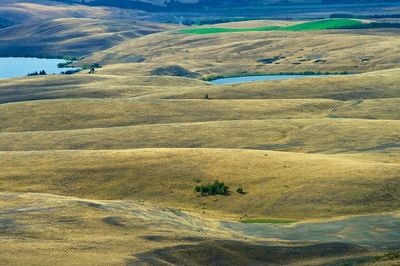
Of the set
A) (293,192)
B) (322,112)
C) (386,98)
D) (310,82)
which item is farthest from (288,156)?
(310,82)

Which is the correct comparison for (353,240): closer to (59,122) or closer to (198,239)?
(198,239)

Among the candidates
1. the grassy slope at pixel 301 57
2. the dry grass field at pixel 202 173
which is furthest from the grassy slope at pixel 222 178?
the grassy slope at pixel 301 57

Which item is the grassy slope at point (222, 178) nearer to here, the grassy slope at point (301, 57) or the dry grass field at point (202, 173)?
the dry grass field at point (202, 173)

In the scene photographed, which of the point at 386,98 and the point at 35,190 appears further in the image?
the point at 386,98

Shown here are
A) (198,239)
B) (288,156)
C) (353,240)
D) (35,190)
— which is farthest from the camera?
(288,156)

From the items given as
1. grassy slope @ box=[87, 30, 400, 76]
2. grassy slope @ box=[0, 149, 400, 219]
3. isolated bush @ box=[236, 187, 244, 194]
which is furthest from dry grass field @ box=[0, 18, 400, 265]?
grassy slope @ box=[87, 30, 400, 76]

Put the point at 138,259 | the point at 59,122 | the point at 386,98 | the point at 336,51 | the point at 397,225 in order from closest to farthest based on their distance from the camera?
the point at 138,259 < the point at 397,225 < the point at 59,122 < the point at 386,98 < the point at 336,51
